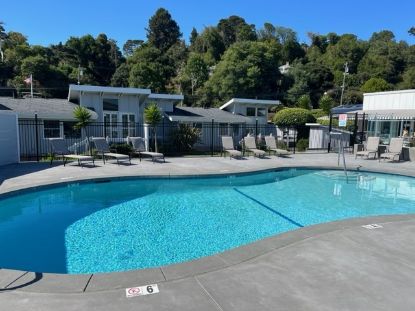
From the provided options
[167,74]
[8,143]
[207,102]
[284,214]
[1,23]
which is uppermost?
[1,23]

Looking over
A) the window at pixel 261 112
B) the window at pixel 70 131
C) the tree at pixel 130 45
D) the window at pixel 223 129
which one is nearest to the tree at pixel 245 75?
the window at pixel 261 112

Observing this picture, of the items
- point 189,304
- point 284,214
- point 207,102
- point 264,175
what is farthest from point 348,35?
point 189,304

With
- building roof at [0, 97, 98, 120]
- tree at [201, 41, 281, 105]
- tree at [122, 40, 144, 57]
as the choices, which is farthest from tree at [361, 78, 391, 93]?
tree at [122, 40, 144, 57]

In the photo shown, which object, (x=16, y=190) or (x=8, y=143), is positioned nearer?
(x=16, y=190)

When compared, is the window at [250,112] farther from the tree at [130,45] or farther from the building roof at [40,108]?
the tree at [130,45]

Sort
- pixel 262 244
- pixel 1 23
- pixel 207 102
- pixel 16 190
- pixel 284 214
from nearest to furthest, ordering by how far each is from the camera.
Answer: pixel 262 244
pixel 284 214
pixel 16 190
pixel 207 102
pixel 1 23

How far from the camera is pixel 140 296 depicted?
321 cm

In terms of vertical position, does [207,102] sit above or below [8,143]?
above

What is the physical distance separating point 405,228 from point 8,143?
Result: 44.5 feet

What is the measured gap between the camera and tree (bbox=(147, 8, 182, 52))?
80438 mm

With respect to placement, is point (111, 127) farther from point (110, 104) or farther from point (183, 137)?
point (183, 137)

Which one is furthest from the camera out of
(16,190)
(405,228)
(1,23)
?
(1,23)

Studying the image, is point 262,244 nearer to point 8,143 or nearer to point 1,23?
point 8,143

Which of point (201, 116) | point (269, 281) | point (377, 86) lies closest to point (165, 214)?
point (269, 281)
